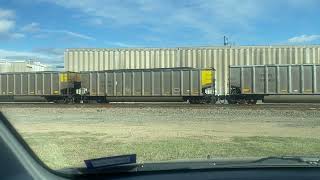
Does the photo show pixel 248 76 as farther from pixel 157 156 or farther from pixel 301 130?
pixel 157 156

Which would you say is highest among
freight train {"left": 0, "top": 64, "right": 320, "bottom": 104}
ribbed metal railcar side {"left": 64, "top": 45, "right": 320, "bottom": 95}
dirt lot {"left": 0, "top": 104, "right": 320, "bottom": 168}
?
ribbed metal railcar side {"left": 64, "top": 45, "right": 320, "bottom": 95}

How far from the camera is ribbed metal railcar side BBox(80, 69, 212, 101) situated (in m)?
43.7

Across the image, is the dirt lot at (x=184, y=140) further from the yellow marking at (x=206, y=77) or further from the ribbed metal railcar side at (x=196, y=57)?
the ribbed metal railcar side at (x=196, y=57)

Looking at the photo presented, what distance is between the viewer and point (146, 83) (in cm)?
4528

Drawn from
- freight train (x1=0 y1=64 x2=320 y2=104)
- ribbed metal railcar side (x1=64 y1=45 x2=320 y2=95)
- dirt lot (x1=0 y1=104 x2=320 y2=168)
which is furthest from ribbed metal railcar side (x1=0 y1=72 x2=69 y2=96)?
dirt lot (x1=0 y1=104 x2=320 y2=168)

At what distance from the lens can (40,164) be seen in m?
2.48

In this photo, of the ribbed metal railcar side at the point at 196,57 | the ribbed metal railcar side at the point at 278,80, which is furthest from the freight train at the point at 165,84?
the ribbed metal railcar side at the point at 196,57

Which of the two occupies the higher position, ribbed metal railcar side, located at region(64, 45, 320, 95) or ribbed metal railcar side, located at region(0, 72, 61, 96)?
ribbed metal railcar side, located at region(64, 45, 320, 95)

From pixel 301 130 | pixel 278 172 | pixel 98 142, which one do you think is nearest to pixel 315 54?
pixel 301 130

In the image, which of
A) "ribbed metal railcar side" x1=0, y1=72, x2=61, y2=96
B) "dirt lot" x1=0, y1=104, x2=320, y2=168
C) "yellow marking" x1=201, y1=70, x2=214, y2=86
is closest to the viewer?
"dirt lot" x1=0, y1=104, x2=320, y2=168

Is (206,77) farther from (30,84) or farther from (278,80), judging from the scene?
(30,84)

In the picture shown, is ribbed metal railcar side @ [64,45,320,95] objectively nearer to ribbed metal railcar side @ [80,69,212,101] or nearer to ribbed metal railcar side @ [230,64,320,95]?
ribbed metal railcar side @ [80,69,212,101]

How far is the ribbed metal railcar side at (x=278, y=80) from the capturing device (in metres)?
39.8

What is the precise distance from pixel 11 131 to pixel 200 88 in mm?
40631
